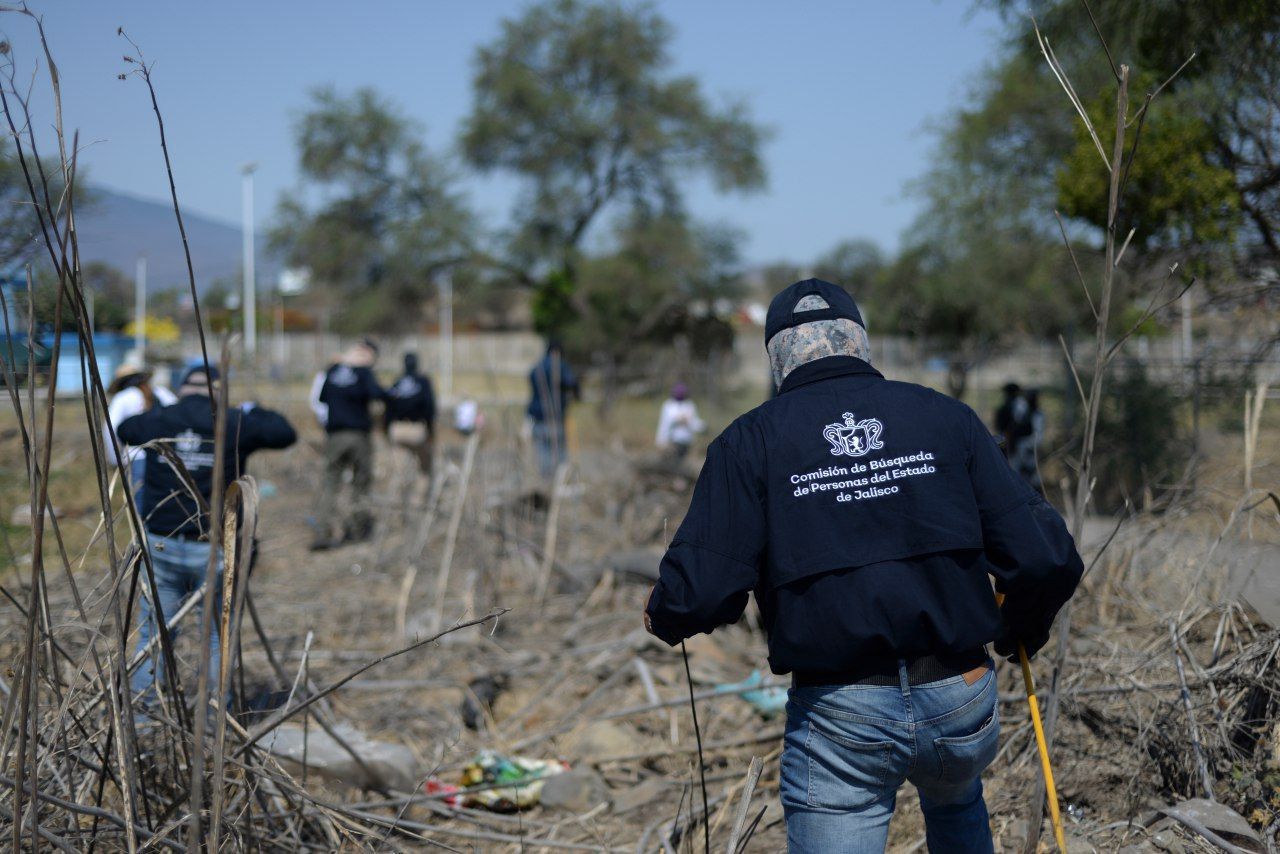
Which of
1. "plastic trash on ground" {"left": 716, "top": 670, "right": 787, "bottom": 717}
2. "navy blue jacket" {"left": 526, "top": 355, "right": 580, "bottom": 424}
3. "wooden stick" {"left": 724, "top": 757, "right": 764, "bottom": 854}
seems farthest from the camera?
"navy blue jacket" {"left": 526, "top": 355, "right": 580, "bottom": 424}

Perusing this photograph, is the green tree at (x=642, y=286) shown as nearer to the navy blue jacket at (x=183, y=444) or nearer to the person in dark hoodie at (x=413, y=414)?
the person in dark hoodie at (x=413, y=414)

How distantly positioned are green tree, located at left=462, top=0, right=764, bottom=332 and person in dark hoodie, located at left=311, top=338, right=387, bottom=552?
17807 millimetres

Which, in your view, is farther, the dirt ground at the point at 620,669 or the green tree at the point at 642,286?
the green tree at the point at 642,286

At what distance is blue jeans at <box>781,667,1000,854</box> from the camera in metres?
2.23

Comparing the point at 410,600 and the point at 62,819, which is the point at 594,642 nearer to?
the point at 410,600

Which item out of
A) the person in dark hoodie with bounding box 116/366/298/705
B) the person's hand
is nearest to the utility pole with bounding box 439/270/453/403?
the person in dark hoodie with bounding box 116/366/298/705

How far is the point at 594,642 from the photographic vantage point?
6.15m

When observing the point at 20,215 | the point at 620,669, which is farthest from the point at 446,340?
the point at 620,669

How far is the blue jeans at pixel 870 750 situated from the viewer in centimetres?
223

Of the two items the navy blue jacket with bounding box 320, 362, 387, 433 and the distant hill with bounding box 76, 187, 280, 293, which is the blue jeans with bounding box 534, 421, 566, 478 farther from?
the distant hill with bounding box 76, 187, 280, 293

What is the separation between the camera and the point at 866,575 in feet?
7.21

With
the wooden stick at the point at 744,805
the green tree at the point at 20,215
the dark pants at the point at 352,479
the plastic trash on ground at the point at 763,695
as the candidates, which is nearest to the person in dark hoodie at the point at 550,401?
the dark pants at the point at 352,479

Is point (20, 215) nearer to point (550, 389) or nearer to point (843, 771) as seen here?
point (843, 771)

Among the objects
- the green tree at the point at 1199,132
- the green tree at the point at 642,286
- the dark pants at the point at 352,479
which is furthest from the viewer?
the green tree at the point at 642,286
